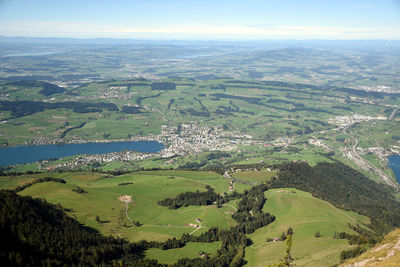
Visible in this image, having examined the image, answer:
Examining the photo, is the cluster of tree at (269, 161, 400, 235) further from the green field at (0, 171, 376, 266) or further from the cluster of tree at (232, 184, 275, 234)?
the cluster of tree at (232, 184, 275, 234)

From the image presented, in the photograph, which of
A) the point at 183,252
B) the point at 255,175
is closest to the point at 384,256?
the point at 183,252

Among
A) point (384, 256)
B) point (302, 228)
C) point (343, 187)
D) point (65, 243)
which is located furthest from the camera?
point (343, 187)

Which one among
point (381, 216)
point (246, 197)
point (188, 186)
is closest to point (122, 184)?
point (188, 186)

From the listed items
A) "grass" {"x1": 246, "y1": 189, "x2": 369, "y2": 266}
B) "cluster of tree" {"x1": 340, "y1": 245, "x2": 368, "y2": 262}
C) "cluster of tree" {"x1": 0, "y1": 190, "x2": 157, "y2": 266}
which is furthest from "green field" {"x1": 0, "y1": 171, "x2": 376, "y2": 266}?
"cluster of tree" {"x1": 0, "y1": 190, "x2": 157, "y2": 266}

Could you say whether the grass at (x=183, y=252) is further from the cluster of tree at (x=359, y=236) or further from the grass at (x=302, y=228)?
the cluster of tree at (x=359, y=236)

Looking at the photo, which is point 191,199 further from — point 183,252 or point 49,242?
point 49,242

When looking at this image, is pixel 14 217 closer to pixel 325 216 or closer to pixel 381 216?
pixel 325 216
